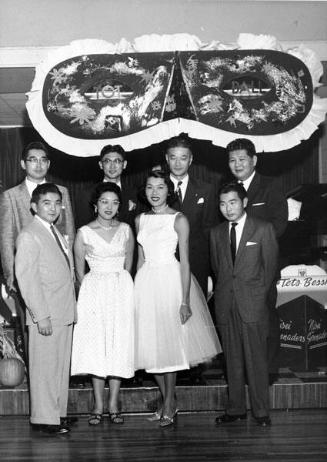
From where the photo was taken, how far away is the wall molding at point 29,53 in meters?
6.12

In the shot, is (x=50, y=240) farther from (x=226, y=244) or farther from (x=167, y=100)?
(x=167, y=100)

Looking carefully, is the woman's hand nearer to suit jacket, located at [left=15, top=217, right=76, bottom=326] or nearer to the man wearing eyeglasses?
suit jacket, located at [left=15, top=217, right=76, bottom=326]

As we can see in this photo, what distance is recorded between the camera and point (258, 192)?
4246 millimetres

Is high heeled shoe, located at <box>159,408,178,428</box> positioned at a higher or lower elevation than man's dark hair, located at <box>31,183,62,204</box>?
lower

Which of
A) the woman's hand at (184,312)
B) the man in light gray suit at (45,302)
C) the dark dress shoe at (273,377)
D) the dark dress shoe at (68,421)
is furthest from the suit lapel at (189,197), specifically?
the dark dress shoe at (68,421)

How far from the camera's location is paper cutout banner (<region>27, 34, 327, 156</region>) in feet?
14.2

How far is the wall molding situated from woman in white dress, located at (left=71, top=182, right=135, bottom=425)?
8.48 ft

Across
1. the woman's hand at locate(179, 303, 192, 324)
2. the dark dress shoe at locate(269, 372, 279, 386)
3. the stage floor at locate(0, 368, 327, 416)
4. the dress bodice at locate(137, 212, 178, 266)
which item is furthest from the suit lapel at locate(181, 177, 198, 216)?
the dark dress shoe at locate(269, 372, 279, 386)

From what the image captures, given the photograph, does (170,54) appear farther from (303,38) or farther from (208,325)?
(303,38)

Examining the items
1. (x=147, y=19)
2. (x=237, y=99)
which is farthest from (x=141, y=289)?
(x=147, y=19)

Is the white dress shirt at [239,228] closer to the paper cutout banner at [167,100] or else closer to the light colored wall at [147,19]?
the paper cutout banner at [167,100]

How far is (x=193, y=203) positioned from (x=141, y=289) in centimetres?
67

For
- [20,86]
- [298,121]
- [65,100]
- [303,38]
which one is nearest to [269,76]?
[298,121]

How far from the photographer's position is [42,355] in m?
3.79
